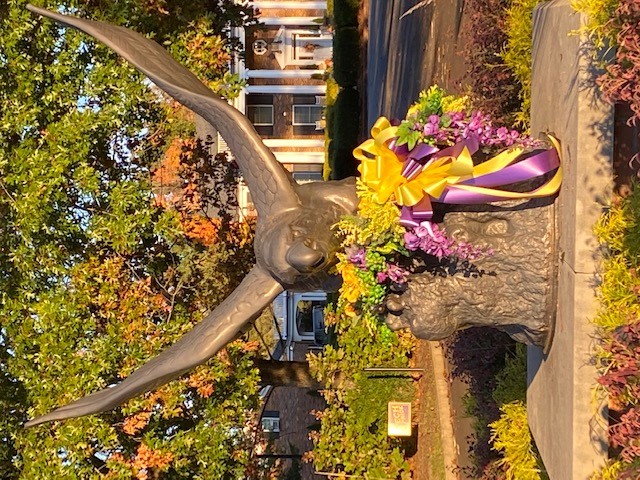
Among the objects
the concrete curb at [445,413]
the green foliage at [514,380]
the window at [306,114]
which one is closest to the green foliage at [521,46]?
the green foliage at [514,380]

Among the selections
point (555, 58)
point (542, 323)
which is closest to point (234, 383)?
point (542, 323)

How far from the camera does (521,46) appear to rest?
501 centimetres

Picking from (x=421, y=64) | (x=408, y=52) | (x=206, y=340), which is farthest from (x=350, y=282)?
(x=408, y=52)

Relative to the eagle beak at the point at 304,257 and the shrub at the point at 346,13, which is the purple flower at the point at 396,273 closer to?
the eagle beak at the point at 304,257

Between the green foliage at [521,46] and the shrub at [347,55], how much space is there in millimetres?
9843

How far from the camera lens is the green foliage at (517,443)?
5.69 meters

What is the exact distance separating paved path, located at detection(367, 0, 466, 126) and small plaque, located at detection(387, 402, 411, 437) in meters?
4.03

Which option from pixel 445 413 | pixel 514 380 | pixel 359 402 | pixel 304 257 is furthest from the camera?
pixel 359 402

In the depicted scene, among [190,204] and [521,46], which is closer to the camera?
[521,46]

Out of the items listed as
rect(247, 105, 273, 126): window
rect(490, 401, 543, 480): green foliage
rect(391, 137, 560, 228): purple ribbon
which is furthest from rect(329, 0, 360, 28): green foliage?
rect(391, 137, 560, 228): purple ribbon

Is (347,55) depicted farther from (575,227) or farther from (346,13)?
(575,227)

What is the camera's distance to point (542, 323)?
12.4 ft

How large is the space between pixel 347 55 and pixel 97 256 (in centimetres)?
927

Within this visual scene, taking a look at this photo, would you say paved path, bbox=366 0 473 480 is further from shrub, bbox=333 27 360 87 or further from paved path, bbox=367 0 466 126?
shrub, bbox=333 27 360 87
